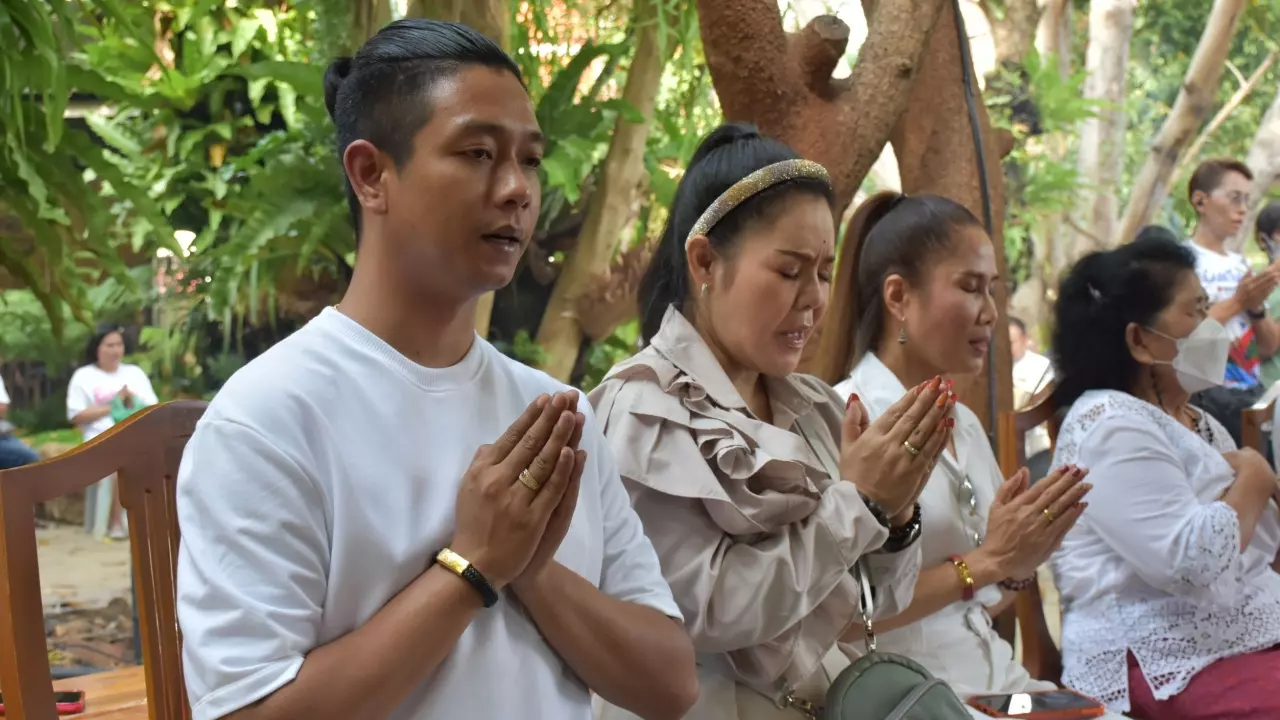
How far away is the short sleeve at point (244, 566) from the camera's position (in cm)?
98

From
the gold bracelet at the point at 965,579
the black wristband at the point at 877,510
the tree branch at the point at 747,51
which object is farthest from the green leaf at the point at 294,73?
the black wristband at the point at 877,510

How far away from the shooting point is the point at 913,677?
162 centimetres

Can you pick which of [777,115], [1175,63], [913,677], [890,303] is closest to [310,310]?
[777,115]

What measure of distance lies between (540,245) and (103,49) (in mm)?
1592

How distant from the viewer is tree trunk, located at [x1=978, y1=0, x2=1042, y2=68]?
8289 millimetres

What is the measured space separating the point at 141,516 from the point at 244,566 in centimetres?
58

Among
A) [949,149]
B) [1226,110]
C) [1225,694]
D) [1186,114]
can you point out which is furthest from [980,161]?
[1226,110]

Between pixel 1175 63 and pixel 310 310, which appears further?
pixel 1175 63

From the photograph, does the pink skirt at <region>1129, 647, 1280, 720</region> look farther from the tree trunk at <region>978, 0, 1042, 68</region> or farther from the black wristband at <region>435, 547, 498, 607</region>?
the tree trunk at <region>978, 0, 1042, 68</region>

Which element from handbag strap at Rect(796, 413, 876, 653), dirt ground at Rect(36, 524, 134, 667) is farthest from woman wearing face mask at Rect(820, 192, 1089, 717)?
dirt ground at Rect(36, 524, 134, 667)

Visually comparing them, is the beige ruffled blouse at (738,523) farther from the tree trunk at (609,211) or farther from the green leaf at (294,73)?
the tree trunk at (609,211)

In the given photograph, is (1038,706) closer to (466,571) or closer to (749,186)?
(749,186)

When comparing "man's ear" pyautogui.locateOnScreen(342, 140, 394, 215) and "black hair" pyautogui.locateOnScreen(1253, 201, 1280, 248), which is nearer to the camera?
"man's ear" pyautogui.locateOnScreen(342, 140, 394, 215)

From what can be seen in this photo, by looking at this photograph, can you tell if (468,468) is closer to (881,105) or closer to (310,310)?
(881,105)
